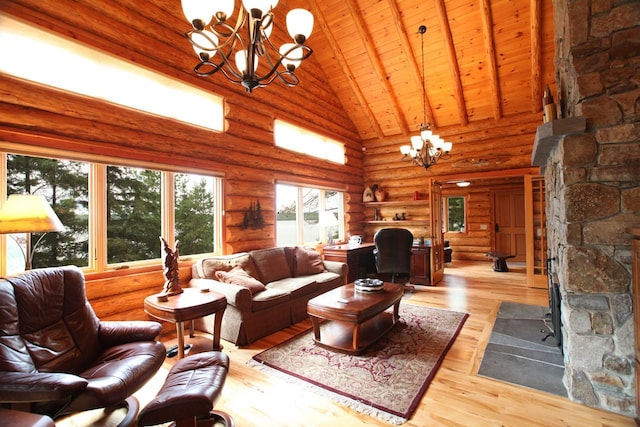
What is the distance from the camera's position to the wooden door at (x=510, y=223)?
845cm

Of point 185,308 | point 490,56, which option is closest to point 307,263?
point 185,308

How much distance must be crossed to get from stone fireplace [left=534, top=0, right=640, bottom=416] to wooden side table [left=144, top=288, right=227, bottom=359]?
9.69 ft

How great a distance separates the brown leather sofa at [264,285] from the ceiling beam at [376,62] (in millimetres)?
3852

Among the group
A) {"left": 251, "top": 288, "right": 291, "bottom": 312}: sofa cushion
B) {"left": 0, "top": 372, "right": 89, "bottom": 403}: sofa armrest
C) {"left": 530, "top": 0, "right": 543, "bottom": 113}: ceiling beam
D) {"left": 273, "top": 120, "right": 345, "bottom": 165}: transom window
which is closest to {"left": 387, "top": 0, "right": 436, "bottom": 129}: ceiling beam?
{"left": 530, "top": 0, "right": 543, "bottom": 113}: ceiling beam

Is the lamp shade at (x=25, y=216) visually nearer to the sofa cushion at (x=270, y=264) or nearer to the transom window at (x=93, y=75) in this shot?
the transom window at (x=93, y=75)

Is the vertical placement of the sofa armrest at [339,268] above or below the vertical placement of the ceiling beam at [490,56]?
below

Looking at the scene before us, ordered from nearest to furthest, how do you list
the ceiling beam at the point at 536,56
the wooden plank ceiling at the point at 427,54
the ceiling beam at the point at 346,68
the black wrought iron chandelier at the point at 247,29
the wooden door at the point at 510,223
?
the black wrought iron chandelier at the point at 247,29 → the ceiling beam at the point at 536,56 → the wooden plank ceiling at the point at 427,54 → the ceiling beam at the point at 346,68 → the wooden door at the point at 510,223

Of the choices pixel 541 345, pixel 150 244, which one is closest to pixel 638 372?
pixel 541 345

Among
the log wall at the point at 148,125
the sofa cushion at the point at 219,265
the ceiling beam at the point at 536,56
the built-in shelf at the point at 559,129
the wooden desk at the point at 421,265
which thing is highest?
the ceiling beam at the point at 536,56

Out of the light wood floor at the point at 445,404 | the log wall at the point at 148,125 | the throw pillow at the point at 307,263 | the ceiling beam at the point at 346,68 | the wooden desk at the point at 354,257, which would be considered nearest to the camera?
the light wood floor at the point at 445,404

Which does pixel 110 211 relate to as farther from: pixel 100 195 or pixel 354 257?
pixel 354 257

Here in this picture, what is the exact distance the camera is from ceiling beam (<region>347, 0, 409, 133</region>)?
196 inches

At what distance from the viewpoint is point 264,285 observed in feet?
13.1

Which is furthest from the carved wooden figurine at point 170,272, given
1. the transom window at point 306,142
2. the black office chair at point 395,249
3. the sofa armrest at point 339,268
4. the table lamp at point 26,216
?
the black office chair at point 395,249
